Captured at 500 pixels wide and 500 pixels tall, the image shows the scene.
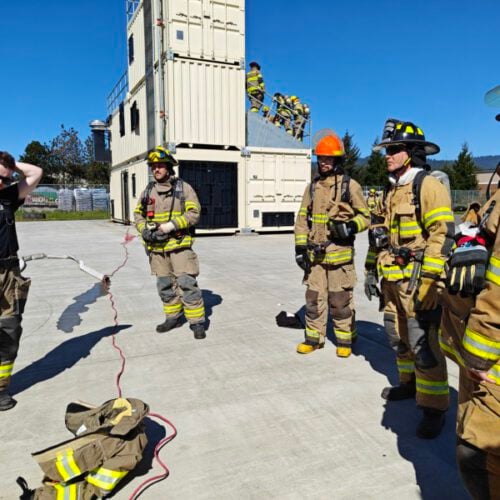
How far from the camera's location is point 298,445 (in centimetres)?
271

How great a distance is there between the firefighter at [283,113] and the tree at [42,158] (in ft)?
120

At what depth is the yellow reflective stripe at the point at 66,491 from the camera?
216 cm

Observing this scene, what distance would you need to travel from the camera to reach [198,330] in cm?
473

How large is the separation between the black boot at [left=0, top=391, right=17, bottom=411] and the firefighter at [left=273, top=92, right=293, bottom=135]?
14362mm

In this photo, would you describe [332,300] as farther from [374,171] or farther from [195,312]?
[374,171]

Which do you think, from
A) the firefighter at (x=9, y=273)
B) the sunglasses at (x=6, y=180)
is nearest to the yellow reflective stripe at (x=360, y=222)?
the firefighter at (x=9, y=273)

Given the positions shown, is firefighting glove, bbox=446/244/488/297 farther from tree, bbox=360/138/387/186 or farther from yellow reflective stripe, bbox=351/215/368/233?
tree, bbox=360/138/387/186

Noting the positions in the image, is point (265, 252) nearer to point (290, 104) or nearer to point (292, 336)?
point (292, 336)

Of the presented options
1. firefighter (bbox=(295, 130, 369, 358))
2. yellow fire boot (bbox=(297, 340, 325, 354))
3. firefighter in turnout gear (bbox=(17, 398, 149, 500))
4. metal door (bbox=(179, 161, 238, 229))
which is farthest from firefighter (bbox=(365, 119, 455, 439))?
metal door (bbox=(179, 161, 238, 229))

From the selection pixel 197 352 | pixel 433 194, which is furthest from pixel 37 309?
pixel 433 194

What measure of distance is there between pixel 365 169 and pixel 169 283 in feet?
130

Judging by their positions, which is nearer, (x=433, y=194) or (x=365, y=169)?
(x=433, y=194)

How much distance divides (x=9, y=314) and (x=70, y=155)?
48296 mm

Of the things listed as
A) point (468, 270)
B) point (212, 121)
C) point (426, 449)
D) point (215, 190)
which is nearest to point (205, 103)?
point (212, 121)
